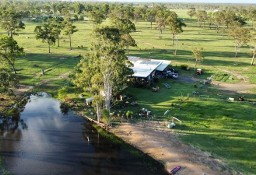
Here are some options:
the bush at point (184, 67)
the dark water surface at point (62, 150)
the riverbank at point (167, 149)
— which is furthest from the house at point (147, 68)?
the dark water surface at point (62, 150)

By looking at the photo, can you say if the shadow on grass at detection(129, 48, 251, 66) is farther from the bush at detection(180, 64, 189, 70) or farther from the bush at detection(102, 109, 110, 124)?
the bush at detection(102, 109, 110, 124)

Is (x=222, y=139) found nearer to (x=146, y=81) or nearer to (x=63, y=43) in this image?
(x=146, y=81)

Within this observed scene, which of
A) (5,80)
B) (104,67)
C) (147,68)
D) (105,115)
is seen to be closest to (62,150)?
(105,115)

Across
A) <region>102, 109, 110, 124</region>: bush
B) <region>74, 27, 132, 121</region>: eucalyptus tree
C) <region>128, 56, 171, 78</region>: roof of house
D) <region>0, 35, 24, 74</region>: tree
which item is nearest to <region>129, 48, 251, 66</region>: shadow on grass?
<region>128, 56, 171, 78</region>: roof of house

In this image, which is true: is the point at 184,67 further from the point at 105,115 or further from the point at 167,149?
the point at 167,149

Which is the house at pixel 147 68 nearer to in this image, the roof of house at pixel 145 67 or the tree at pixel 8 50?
the roof of house at pixel 145 67

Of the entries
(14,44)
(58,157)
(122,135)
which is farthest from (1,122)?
(14,44)

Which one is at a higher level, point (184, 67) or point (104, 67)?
point (104, 67)
